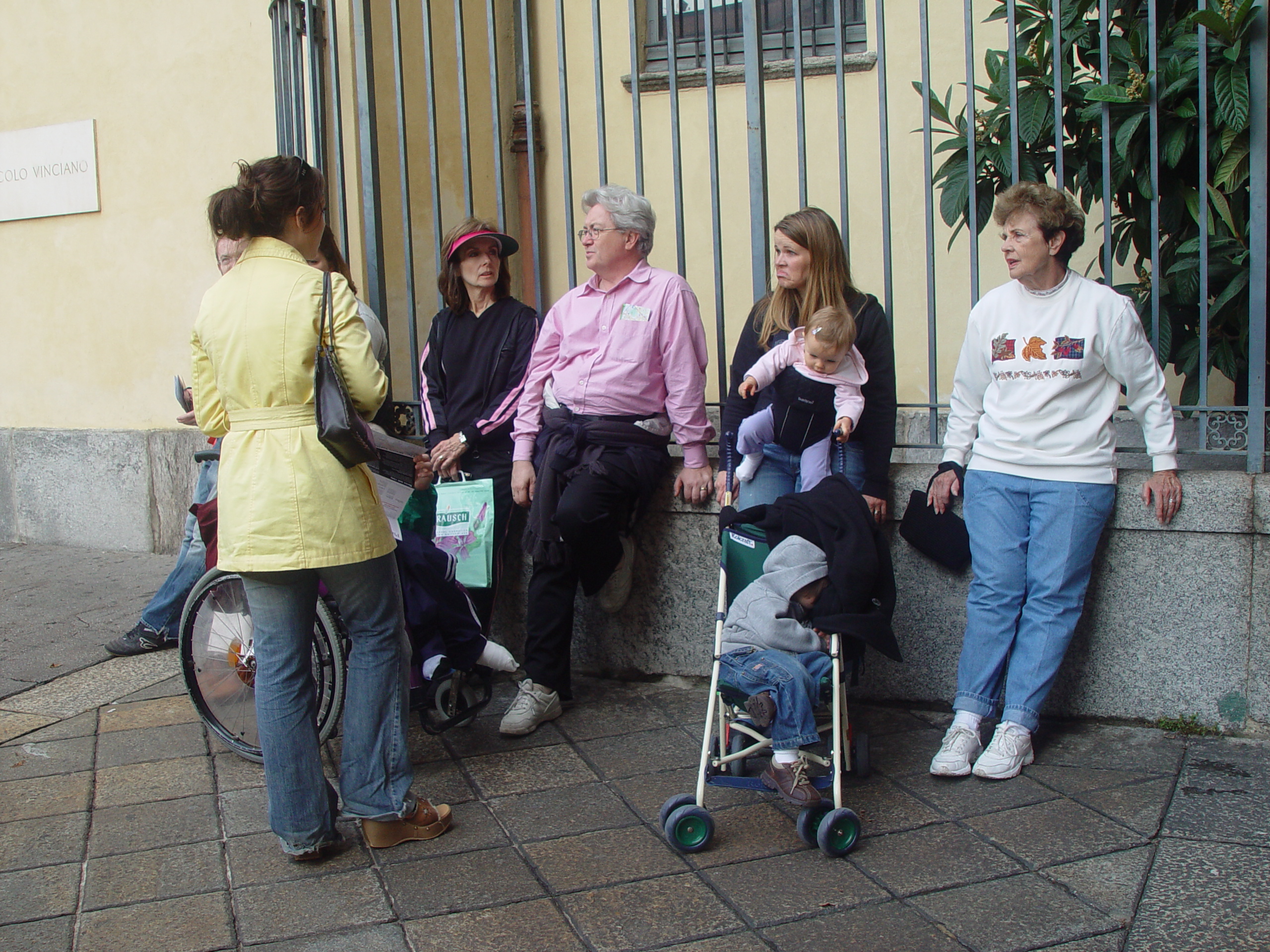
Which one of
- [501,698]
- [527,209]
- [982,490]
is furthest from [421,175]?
[982,490]

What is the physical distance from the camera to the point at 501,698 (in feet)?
14.7

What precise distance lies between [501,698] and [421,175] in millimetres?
3968

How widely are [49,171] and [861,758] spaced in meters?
6.66

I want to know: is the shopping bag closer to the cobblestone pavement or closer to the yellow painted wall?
Answer: the cobblestone pavement

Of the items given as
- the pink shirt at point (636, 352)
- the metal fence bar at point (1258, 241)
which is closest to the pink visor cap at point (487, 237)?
the pink shirt at point (636, 352)

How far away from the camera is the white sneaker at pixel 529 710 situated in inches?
159

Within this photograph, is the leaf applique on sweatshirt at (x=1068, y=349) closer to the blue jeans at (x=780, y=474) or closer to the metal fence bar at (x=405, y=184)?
the blue jeans at (x=780, y=474)

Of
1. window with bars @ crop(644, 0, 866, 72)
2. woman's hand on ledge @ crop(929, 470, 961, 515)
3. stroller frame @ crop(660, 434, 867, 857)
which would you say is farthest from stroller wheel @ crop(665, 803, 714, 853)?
window with bars @ crop(644, 0, 866, 72)

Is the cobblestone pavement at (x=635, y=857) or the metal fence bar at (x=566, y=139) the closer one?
the cobblestone pavement at (x=635, y=857)

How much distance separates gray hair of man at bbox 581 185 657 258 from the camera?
415 centimetres

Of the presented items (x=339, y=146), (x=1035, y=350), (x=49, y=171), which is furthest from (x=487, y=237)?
(x=49, y=171)

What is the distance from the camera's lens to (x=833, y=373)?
3752mm

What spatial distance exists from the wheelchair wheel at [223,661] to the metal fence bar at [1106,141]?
3.05m

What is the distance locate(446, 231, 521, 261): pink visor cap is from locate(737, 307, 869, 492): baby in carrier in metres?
1.18
